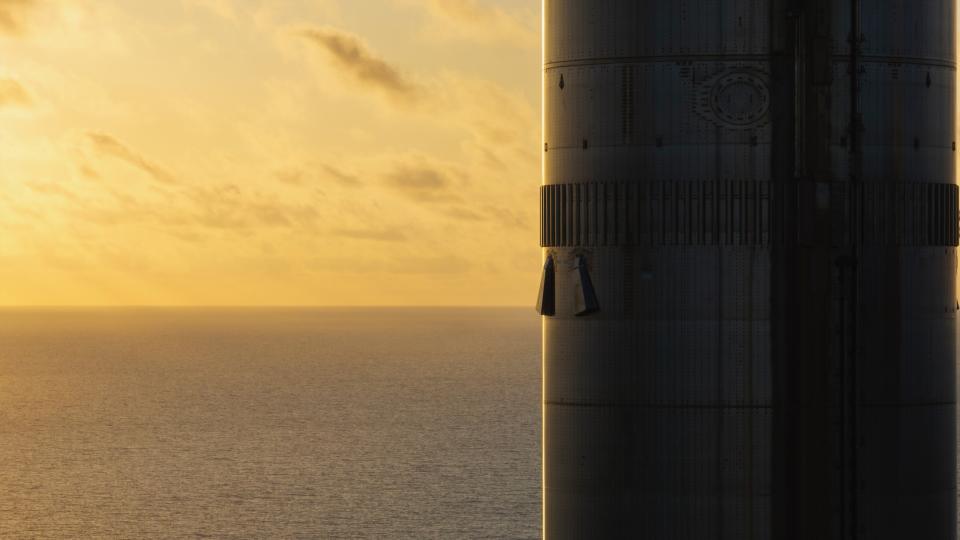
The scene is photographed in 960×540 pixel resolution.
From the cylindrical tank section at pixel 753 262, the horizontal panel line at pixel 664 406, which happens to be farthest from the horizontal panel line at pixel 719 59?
the horizontal panel line at pixel 664 406

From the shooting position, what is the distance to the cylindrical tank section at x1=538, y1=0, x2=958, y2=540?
142 feet

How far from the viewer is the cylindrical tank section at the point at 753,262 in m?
43.3

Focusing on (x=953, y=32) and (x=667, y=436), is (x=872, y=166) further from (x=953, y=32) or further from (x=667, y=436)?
(x=667, y=436)

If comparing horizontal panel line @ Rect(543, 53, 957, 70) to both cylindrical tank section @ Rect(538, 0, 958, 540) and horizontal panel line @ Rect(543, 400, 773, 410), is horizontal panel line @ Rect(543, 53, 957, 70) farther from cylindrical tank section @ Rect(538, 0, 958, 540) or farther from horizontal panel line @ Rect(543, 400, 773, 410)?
horizontal panel line @ Rect(543, 400, 773, 410)

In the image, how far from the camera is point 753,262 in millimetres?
43500

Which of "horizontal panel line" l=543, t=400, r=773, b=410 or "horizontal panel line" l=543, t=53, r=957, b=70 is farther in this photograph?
"horizontal panel line" l=543, t=400, r=773, b=410

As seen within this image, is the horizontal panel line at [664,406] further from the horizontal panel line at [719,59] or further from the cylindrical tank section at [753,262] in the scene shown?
the horizontal panel line at [719,59]

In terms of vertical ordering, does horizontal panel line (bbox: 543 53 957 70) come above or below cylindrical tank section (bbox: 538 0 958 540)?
above

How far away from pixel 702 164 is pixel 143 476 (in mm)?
143428

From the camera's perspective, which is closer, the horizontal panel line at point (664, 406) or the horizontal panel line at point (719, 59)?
the horizontal panel line at point (719, 59)

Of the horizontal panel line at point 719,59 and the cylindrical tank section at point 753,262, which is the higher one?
the horizontal panel line at point 719,59

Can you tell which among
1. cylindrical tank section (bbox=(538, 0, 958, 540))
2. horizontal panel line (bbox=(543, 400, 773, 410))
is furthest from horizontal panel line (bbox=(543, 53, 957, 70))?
horizontal panel line (bbox=(543, 400, 773, 410))

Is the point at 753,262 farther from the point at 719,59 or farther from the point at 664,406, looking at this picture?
the point at 719,59

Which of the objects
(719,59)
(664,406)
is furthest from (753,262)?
(719,59)
